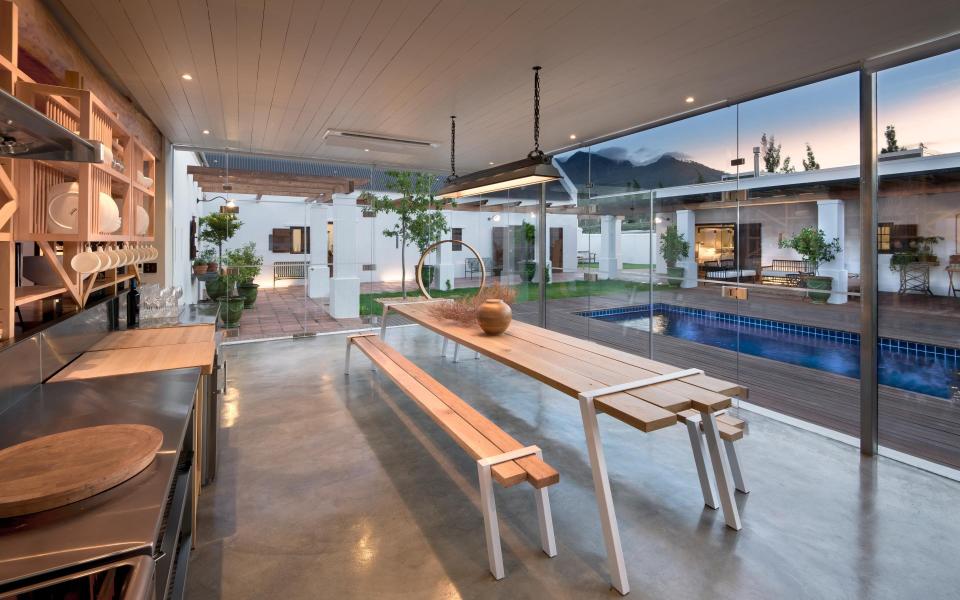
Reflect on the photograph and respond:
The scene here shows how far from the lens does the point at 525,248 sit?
7.01 m

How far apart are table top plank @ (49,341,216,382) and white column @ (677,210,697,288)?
3.98m

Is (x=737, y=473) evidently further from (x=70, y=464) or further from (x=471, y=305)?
(x=70, y=464)

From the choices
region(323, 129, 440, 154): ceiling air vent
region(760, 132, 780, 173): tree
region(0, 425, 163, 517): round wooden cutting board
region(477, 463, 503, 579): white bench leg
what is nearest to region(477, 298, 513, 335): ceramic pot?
region(477, 463, 503, 579): white bench leg

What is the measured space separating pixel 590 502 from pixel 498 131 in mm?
3879

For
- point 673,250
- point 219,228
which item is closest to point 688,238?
point 673,250

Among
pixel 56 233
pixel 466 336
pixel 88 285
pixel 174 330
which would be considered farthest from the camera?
pixel 466 336

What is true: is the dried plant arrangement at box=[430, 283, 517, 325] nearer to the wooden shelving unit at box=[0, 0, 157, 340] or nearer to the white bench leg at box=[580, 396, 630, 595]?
the white bench leg at box=[580, 396, 630, 595]

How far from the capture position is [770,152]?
386 cm

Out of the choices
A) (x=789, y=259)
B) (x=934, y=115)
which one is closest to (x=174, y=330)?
(x=789, y=259)

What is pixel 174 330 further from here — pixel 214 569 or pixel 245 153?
pixel 245 153

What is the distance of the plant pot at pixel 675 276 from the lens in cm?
461

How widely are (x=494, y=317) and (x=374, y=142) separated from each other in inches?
126

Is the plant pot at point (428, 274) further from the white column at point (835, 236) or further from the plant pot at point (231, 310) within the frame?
the white column at point (835, 236)

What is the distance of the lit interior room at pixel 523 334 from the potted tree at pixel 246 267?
1137 millimetres
